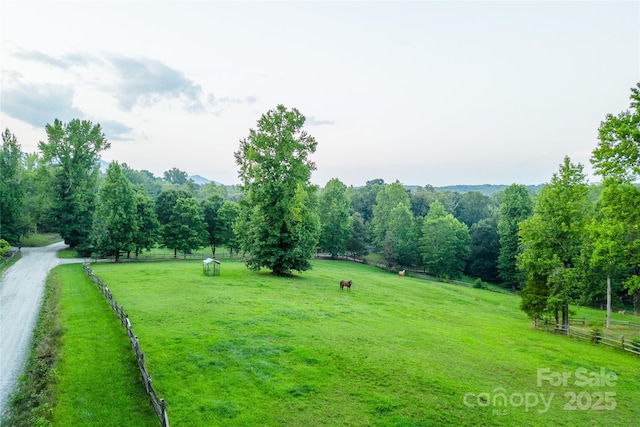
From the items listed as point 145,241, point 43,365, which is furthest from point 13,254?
point 43,365

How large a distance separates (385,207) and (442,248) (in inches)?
780

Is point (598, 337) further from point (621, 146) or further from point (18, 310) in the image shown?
point (18, 310)

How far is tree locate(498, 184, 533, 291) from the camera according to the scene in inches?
2404

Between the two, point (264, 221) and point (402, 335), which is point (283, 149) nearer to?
point (264, 221)

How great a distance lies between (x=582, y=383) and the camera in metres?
16.7

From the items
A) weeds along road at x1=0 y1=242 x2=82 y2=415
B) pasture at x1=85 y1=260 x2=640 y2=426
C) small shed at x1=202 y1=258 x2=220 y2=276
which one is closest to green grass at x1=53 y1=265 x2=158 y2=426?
pasture at x1=85 y1=260 x2=640 y2=426

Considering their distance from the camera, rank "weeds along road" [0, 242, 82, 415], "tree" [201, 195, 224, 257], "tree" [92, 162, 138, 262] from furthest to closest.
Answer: "tree" [201, 195, 224, 257] < "tree" [92, 162, 138, 262] < "weeds along road" [0, 242, 82, 415]

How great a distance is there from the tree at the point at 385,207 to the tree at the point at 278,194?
3865cm

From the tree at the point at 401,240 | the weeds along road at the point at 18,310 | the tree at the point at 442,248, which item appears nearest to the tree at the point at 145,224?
the weeds along road at the point at 18,310

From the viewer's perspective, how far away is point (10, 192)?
55.3 metres

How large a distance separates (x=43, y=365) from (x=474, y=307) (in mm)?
34629

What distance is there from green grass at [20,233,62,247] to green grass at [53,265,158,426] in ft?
174

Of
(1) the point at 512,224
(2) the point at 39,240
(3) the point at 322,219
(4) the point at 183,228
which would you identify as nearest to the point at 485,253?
(1) the point at 512,224

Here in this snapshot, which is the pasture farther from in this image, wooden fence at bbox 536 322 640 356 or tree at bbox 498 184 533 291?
tree at bbox 498 184 533 291
